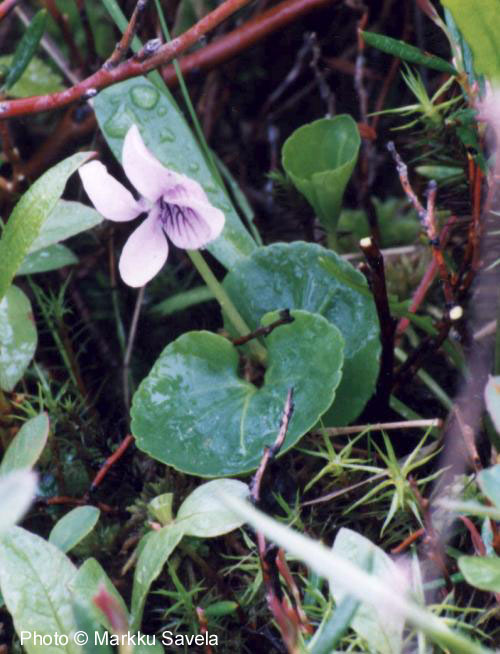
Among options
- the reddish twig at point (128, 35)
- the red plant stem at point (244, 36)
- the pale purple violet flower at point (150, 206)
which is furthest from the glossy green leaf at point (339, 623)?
the red plant stem at point (244, 36)

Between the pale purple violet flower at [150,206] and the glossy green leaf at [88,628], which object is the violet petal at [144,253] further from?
the glossy green leaf at [88,628]

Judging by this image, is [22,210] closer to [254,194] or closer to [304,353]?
[304,353]

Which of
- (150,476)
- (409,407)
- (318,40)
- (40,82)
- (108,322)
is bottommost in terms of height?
(409,407)

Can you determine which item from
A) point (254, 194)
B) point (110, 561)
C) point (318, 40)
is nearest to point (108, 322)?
point (254, 194)

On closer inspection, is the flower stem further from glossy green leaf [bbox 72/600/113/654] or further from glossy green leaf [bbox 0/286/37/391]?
glossy green leaf [bbox 72/600/113/654]

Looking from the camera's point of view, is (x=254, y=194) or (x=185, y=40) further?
(x=254, y=194)

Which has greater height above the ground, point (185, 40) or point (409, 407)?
point (185, 40)

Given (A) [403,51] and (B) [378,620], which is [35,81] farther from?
(B) [378,620]
